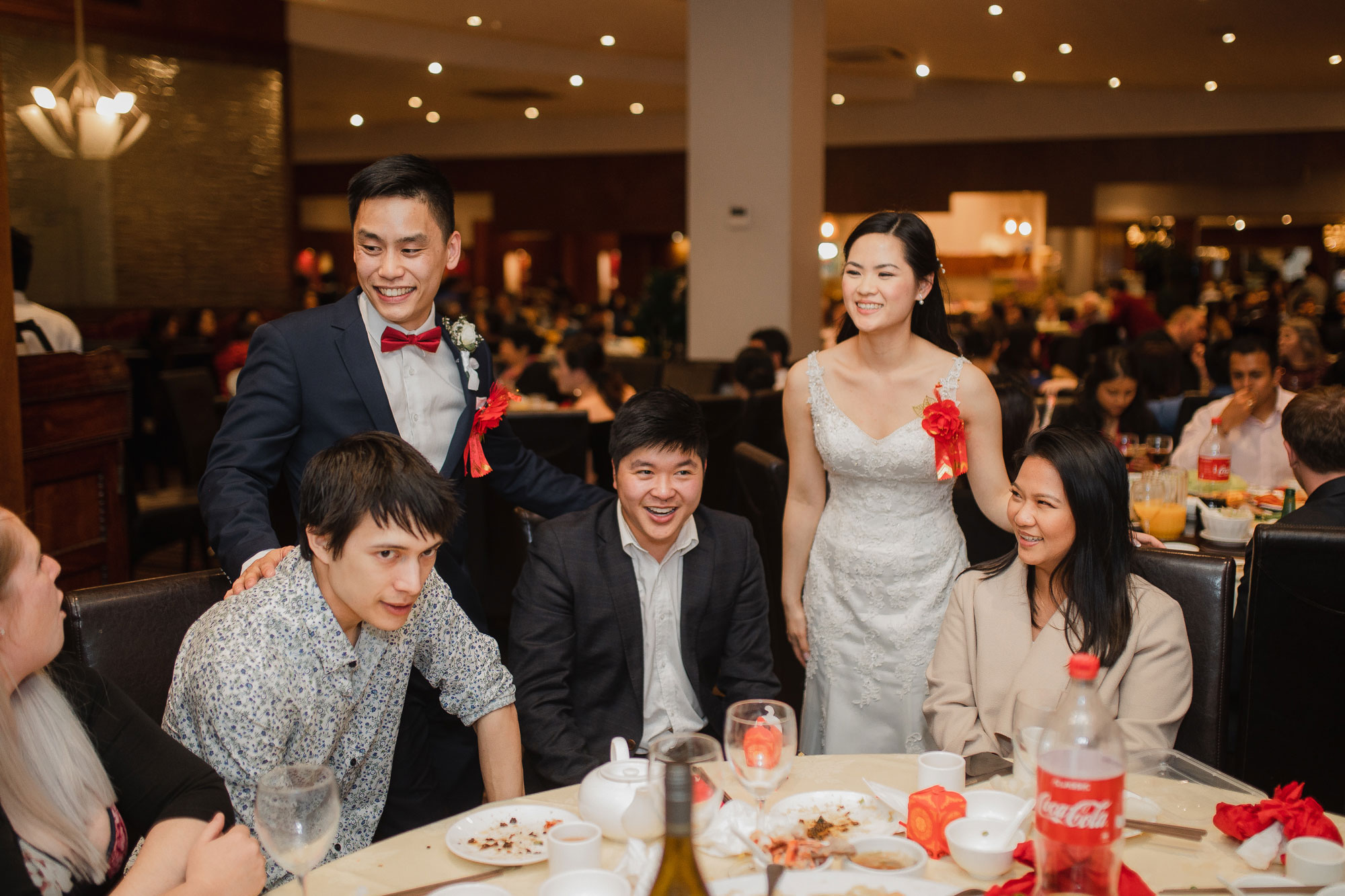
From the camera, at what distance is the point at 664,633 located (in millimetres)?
2260

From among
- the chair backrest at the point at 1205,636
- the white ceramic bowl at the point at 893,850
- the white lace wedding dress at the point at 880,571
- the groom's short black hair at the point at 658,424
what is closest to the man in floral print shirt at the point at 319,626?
the groom's short black hair at the point at 658,424

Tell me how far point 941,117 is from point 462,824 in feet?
41.8

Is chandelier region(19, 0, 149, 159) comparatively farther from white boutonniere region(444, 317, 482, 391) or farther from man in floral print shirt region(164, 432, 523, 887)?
man in floral print shirt region(164, 432, 523, 887)

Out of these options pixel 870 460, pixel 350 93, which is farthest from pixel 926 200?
pixel 870 460

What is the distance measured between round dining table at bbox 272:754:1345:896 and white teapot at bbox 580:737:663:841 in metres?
0.03

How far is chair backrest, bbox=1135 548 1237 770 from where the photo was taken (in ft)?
6.43

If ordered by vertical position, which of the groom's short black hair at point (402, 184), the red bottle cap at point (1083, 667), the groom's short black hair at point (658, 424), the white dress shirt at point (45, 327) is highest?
the groom's short black hair at point (402, 184)

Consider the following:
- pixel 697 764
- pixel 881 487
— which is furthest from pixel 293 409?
pixel 881 487

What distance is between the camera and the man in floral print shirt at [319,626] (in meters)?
1.59

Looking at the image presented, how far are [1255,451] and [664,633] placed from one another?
3083mm

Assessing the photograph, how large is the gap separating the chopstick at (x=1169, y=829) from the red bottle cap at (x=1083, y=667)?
308 mm

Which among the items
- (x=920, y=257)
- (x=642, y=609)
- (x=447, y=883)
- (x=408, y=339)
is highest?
(x=920, y=257)

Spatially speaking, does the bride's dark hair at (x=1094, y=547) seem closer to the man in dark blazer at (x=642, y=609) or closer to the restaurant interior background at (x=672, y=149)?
the man in dark blazer at (x=642, y=609)

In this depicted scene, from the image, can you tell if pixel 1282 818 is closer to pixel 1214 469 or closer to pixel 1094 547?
pixel 1094 547
